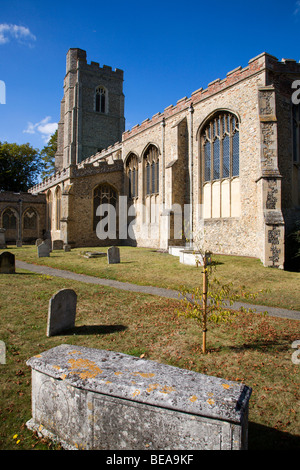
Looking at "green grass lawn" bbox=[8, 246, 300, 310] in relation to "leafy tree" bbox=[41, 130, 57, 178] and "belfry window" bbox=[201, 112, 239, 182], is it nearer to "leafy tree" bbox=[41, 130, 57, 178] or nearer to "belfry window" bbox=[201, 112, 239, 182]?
"belfry window" bbox=[201, 112, 239, 182]

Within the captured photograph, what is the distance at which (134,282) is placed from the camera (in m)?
9.55

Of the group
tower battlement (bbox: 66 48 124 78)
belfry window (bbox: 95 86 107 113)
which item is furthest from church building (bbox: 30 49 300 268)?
tower battlement (bbox: 66 48 124 78)

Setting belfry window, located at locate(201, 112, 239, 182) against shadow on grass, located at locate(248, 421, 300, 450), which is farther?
belfry window, located at locate(201, 112, 239, 182)

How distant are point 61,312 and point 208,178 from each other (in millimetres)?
13752

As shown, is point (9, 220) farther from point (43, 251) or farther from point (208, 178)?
point (208, 178)

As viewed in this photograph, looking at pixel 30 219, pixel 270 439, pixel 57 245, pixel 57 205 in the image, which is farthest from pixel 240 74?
pixel 30 219

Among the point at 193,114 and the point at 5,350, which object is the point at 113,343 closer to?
the point at 5,350

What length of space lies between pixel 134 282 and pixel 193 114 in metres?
12.7

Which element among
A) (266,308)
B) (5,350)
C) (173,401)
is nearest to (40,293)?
(5,350)

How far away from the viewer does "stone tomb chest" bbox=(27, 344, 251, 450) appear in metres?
1.75

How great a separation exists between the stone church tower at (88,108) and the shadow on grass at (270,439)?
35066 millimetres

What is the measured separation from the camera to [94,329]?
5320mm

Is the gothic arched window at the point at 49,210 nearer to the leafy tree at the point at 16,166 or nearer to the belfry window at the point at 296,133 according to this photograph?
the leafy tree at the point at 16,166

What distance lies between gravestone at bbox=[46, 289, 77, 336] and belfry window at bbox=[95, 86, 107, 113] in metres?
36.2
